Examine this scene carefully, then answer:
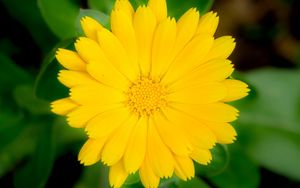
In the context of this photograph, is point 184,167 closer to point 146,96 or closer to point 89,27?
point 146,96

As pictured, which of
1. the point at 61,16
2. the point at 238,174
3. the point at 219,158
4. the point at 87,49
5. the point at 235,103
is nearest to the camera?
the point at 87,49

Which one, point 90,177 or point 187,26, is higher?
point 187,26

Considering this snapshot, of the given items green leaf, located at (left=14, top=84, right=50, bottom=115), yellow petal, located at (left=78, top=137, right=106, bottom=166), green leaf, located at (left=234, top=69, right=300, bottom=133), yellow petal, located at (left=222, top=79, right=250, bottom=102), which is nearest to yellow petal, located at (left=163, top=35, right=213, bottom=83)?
yellow petal, located at (left=222, top=79, right=250, bottom=102)

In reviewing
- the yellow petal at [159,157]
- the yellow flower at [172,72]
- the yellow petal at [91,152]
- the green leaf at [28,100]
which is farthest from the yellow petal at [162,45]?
the green leaf at [28,100]

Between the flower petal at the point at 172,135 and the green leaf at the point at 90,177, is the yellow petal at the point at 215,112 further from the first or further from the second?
the green leaf at the point at 90,177

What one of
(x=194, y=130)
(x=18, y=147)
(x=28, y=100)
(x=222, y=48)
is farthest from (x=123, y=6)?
(x=18, y=147)

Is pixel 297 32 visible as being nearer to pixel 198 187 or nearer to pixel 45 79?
pixel 198 187

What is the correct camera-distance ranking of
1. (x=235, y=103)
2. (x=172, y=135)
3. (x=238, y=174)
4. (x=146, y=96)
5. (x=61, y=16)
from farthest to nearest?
(x=235, y=103) < (x=238, y=174) < (x=61, y=16) < (x=146, y=96) < (x=172, y=135)
